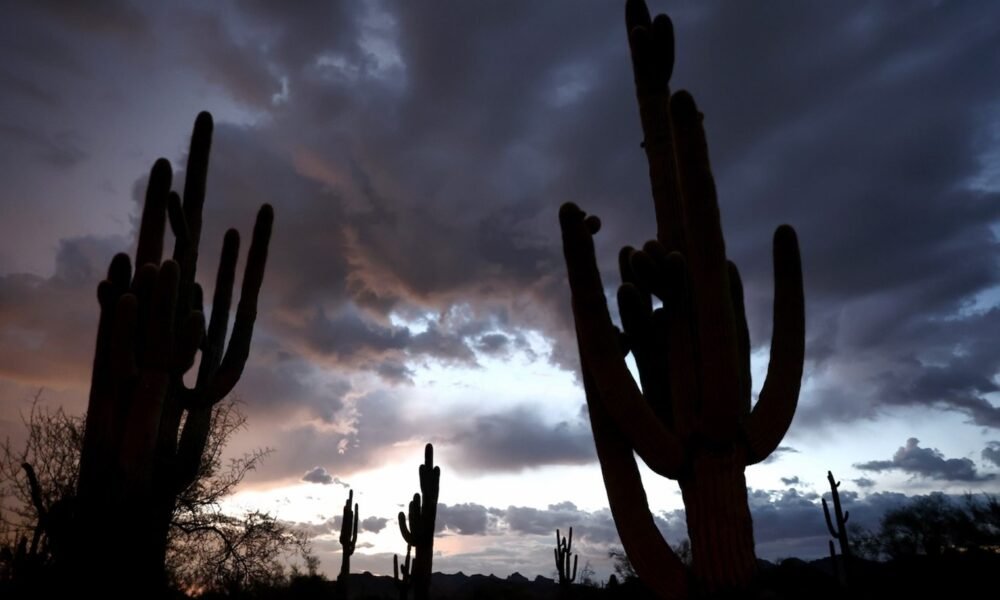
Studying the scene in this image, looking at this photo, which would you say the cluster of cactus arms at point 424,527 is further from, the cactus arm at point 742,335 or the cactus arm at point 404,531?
the cactus arm at point 742,335

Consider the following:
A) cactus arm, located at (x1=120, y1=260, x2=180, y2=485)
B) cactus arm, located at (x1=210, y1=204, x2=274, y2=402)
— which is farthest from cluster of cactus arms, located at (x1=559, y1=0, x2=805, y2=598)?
cactus arm, located at (x1=210, y1=204, x2=274, y2=402)

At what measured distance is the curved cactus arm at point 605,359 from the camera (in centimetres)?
460

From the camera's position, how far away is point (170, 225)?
32.3 feet

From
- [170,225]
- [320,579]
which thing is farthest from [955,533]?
[170,225]

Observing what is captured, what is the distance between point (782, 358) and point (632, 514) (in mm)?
1561

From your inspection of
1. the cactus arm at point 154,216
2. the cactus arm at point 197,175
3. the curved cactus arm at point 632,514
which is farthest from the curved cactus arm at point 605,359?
the cactus arm at point 197,175

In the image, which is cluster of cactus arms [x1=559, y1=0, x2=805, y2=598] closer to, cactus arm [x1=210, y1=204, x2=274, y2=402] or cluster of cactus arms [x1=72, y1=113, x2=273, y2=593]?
cluster of cactus arms [x1=72, y1=113, x2=273, y2=593]

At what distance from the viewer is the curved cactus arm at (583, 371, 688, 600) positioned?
15.2 feet

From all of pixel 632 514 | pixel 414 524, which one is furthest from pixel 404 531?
pixel 632 514

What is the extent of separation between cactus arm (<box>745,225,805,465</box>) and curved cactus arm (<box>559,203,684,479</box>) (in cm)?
61

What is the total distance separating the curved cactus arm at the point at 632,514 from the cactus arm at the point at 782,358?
2.74 feet

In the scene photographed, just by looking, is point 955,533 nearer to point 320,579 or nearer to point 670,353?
point 320,579

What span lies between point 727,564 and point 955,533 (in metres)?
30.5

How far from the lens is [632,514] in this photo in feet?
16.0
